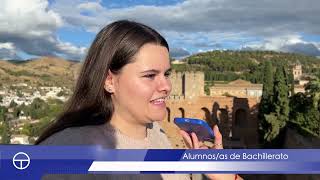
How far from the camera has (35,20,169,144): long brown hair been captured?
211 centimetres

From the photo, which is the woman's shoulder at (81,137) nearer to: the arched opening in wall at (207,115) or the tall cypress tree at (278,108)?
the tall cypress tree at (278,108)

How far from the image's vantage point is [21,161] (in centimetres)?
183

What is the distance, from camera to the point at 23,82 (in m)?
126

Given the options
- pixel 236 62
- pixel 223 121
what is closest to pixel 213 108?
pixel 223 121

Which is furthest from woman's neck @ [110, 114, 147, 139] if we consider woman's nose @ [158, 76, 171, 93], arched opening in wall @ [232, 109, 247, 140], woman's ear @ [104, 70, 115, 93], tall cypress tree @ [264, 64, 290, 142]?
arched opening in wall @ [232, 109, 247, 140]

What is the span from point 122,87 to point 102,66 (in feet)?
0.46

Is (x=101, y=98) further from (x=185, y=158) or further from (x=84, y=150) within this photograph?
(x=185, y=158)

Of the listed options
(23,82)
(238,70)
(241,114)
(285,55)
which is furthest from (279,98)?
(23,82)

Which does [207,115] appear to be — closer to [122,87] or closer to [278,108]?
[278,108]

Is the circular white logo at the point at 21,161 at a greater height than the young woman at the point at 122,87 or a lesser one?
lesser

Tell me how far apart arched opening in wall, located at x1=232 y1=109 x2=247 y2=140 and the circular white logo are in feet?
80.3

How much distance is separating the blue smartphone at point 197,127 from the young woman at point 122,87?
11 cm

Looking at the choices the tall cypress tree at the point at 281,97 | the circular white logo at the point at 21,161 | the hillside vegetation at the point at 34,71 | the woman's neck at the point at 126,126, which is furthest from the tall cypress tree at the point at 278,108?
the hillside vegetation at the point at 34,71

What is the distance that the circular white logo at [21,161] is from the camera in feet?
5.99
